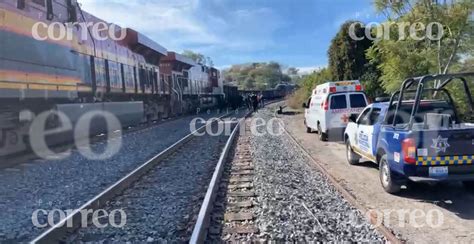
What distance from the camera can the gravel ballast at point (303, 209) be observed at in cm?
474

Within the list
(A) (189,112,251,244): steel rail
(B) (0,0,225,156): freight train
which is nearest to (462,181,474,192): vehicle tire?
(A) (189,112,251,244): steel rail

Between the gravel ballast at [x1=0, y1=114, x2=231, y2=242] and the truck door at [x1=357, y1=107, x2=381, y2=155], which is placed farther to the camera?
the truck door at [x1=357, y1=107, x2=381, y2=155]

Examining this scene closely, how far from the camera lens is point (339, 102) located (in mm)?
13844

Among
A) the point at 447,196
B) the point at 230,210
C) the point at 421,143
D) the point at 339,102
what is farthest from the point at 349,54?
the point at 230,210

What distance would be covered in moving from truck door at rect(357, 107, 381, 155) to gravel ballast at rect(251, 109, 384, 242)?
3.21 feet

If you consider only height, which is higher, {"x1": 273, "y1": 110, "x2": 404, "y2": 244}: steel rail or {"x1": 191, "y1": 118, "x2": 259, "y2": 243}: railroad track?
{"x1": 191, "y1": 118, "x2": 259, "y2": 243}: railroad track

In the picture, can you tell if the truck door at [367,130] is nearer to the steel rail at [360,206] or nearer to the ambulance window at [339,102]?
the steel rail at [360,206]

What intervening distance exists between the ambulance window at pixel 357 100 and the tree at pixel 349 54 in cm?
1120

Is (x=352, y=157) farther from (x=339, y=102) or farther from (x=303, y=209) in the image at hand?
(x=339, y=102)

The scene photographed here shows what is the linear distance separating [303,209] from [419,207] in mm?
1638

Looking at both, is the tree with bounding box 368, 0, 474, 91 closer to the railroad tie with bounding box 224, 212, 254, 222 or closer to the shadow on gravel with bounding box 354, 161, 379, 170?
the shadow on gravel with bounding box 354, 161, 379, 170

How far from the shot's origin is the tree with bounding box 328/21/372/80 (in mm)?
25008

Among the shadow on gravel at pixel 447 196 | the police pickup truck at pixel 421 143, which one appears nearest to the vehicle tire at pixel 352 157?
the police pickup truck at pixel 421 143

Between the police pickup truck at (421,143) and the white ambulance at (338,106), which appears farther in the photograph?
the white ambulance at (338,106)
